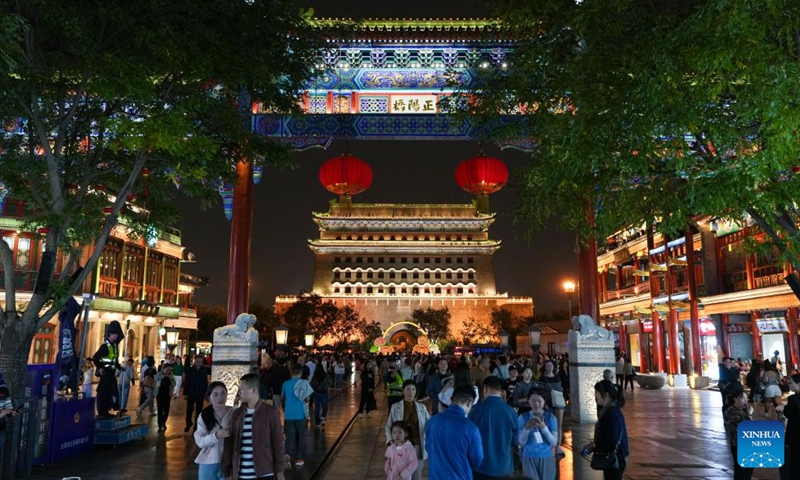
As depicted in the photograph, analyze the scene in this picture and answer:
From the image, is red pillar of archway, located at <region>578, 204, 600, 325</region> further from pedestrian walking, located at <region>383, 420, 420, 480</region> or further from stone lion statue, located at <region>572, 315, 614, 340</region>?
pedestrian walking, located at <region>383, 420, 420, 480</region>

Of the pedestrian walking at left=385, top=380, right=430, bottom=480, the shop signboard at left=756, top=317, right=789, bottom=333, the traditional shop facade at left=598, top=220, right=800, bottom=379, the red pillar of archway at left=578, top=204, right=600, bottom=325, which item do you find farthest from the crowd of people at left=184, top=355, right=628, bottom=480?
the shop signboard at left=756, top=317, right=789, bottom=333

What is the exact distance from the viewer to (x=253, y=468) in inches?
184

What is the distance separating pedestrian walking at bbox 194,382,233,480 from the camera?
4883mm

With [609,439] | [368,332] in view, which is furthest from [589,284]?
[368,332]

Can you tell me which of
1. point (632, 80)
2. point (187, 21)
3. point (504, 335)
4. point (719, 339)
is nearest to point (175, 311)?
point (504, 335)

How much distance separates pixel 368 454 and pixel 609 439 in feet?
19.3

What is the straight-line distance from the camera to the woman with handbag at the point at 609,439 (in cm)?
502

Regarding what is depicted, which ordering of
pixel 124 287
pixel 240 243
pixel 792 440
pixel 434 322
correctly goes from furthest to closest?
pixel 434 322, pixel 124 287, pixel 240 243, pixel 792 440

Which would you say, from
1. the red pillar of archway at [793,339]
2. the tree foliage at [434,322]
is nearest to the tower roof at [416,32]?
the red pillar of archway at [793,339]

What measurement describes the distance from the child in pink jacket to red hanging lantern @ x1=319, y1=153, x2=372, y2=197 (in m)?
14.1

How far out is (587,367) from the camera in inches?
522

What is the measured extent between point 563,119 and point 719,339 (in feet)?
74.0

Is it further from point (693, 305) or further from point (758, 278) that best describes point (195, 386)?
point (693, 305)

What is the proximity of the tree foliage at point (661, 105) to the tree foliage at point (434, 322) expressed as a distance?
57916mm
